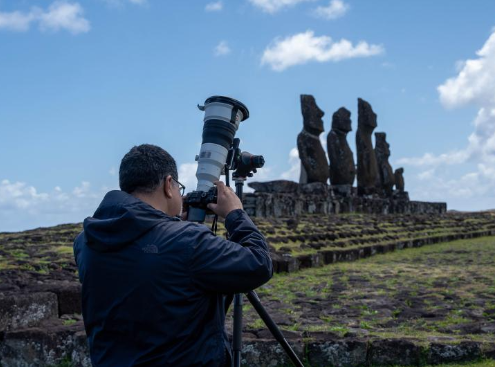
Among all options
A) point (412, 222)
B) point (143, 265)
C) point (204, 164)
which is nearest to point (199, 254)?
point (143, 265)

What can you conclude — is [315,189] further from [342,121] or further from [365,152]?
[365,152]

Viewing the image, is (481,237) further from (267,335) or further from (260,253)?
(260,253)

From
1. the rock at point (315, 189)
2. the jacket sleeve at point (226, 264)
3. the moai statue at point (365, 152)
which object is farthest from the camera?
the moai statue at point (365, 152)

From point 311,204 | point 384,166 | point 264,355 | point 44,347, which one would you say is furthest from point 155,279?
point 384,166

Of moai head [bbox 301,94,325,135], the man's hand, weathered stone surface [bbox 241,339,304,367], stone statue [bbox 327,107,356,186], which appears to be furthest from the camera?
stone statue [bbox 327,107,356,186]

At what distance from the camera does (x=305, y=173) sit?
2591 centimetres

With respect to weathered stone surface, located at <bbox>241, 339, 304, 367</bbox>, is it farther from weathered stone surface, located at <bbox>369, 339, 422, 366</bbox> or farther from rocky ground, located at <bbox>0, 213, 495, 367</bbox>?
weathered stone surface, located at <bbox>369, 339, 422, 366</bbox>

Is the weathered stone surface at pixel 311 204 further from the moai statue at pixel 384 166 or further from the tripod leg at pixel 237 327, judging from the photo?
the tripod leg at pixel 237 327

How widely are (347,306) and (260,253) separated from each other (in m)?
5.15

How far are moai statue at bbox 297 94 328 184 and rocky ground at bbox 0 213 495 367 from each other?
11.1 m

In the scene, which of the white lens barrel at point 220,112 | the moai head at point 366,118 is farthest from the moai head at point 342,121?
the white lens barrel at point 220,112

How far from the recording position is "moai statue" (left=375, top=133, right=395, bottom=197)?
3659cm

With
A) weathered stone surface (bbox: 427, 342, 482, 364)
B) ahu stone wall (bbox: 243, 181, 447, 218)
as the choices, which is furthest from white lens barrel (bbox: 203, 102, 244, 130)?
ahu stone wall (bbox: 243, 181, 447, 218)

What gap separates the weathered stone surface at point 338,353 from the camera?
4.64m
